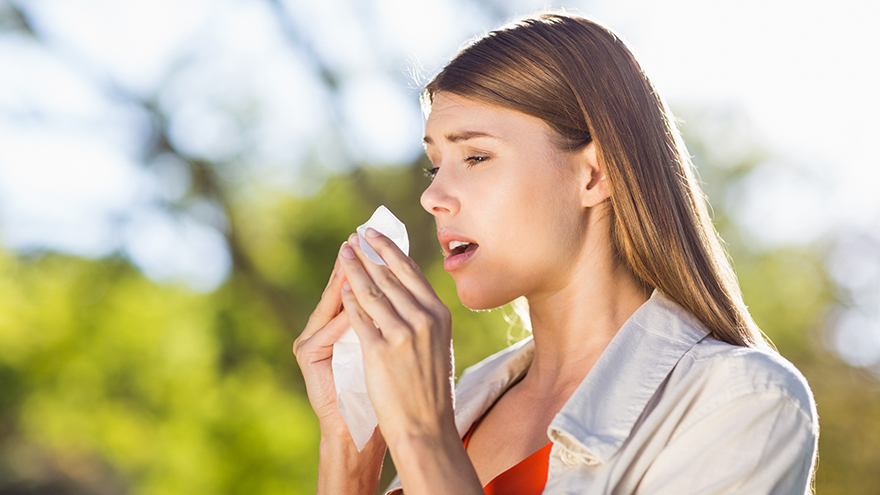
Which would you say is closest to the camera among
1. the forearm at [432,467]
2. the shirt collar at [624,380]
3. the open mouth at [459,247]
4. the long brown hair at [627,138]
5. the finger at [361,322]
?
the forearm at [432,467]

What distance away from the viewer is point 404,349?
1.48 metres

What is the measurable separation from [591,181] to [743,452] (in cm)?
89

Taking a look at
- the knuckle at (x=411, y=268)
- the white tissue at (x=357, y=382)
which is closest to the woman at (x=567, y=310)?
the knuckle at (x=411, y=268)

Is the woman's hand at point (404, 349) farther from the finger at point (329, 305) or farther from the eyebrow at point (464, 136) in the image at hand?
the eyebrow at point (464, 136)

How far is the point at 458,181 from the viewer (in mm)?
1979

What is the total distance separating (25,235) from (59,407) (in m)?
7.30

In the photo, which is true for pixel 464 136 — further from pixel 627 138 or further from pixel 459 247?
pixel 627 138

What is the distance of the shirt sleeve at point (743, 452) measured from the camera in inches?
57.7

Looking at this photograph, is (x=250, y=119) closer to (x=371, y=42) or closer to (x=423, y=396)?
(x=371, y=42)

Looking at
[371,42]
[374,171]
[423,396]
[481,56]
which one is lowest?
[423,396]

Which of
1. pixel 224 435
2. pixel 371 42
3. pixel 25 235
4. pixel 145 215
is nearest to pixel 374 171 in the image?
pixel 371 42

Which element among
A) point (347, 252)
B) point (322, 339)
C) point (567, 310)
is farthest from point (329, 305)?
point (567, 310)

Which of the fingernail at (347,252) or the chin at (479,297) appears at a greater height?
the fingernail at (347,252)

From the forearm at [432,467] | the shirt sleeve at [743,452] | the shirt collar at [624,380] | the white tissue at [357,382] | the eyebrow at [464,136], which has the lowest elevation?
the shirt sleeve at [743,452]
